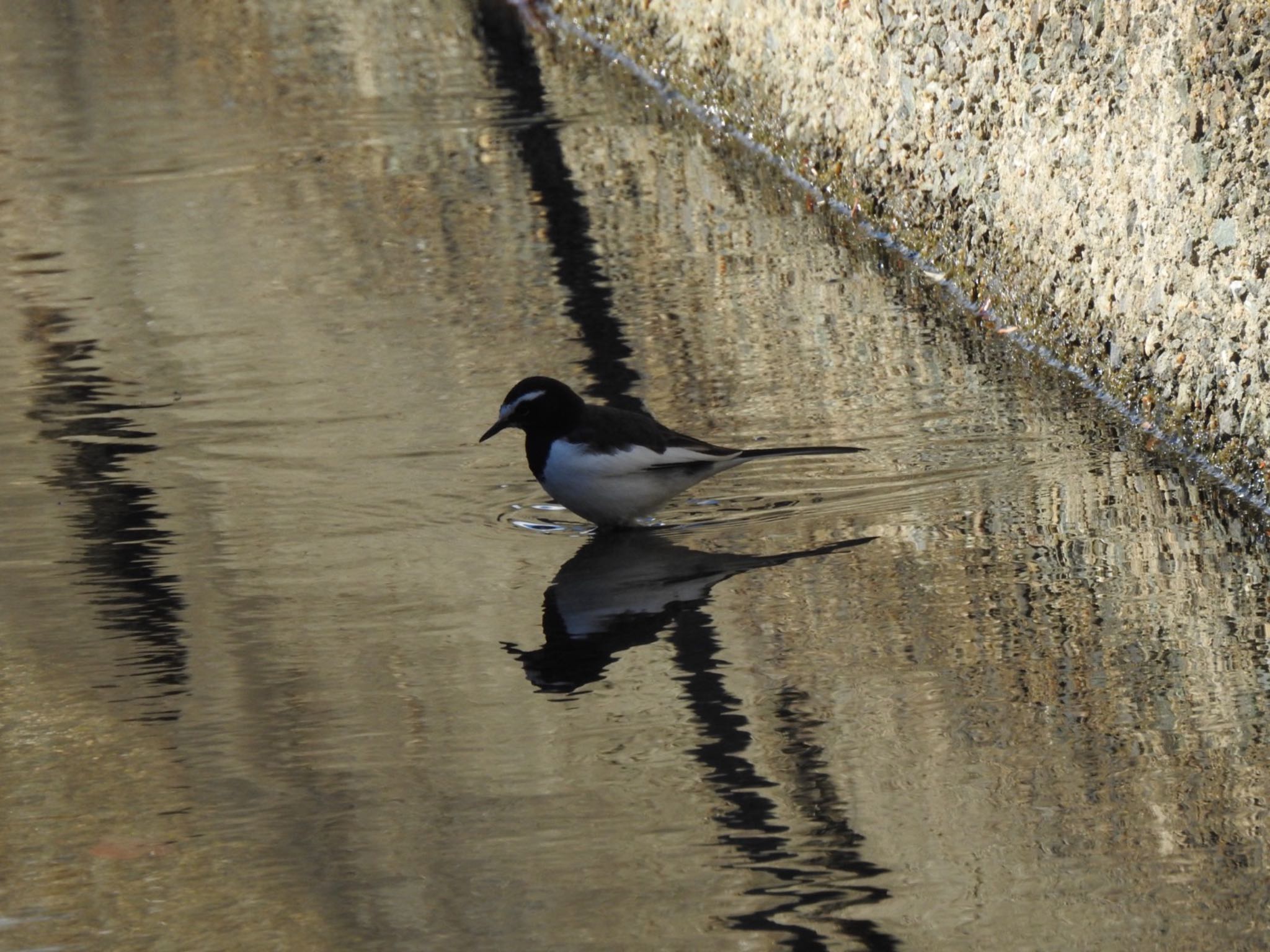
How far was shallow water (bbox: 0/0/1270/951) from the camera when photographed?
4242mm

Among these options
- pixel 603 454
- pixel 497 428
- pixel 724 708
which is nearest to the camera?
pixel 724 708

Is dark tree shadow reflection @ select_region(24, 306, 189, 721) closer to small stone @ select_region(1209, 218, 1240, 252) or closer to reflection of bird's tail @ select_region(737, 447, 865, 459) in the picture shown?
reflection of bird's tail @ select_region(737, 447, 865, 459)

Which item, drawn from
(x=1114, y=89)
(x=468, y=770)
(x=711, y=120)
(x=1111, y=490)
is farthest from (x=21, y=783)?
(x=711, y=120)

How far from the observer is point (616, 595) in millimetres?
5789

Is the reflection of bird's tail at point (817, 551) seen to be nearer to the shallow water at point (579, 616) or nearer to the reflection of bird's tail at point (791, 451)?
the shallow water at point (579, 616)

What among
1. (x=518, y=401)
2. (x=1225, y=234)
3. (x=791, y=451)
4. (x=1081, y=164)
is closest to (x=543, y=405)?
(x=518, y=401)

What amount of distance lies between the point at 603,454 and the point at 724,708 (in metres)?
1.12

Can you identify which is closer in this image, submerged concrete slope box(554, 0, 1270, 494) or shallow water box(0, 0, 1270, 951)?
shallow water box(0, 0, 1270, 951)

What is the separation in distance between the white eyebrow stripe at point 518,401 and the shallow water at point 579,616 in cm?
38

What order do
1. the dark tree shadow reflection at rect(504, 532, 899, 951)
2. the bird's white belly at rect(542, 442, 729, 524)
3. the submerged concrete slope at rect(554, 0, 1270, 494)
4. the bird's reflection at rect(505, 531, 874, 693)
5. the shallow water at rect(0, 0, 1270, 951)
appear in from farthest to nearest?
the submerged concrete slope at rect(554, 0, 1270, 494), the bird's white belly at rect(542, 442, 729, 524), the bird's reflection at rect(505, 531, 874, 693), the shallow water at rect(0, 0, 1270, 951), the dark tree shadow reflection at rect(504, 532, 899, 951)

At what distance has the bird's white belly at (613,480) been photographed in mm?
5945

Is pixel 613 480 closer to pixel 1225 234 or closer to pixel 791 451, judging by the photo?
pixel 791 451

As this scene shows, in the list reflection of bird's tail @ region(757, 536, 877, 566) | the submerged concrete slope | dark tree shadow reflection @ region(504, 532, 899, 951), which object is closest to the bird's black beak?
dark tree shadow reflection @ region(504, 532, 899, 951)

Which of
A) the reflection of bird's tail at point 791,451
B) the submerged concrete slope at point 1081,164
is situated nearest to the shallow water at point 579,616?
the reflection of bird's tail at point 791,451
